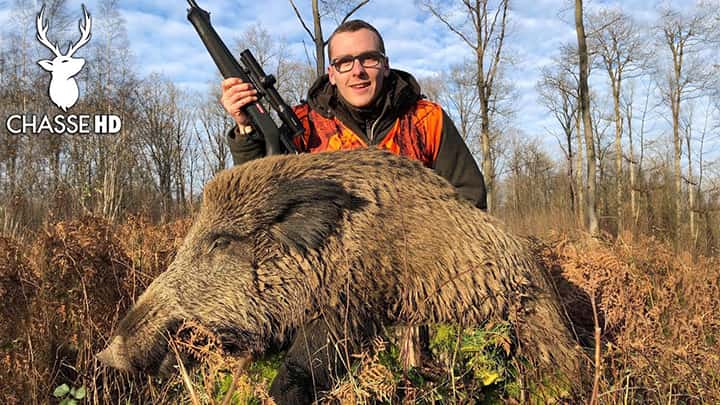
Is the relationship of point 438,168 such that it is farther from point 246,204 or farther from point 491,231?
point 246,204

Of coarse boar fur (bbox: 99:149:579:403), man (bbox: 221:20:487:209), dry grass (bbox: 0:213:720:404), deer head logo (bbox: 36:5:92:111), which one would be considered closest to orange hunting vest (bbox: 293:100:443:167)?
man (bbox: 221:20:487:209)

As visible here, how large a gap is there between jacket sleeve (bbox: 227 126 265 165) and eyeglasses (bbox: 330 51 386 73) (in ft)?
2.77

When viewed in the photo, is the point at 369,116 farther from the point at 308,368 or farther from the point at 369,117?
the point at 308,368

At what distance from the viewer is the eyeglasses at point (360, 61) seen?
3.58 m

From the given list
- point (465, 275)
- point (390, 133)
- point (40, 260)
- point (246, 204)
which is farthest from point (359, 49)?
point (40, 260)

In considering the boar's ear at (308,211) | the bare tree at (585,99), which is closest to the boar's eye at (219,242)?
the boar's ear at (308,211)

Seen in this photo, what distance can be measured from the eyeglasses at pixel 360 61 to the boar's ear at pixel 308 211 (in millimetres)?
1497

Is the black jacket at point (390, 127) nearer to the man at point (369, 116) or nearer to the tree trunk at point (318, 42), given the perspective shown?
the man at point (369, 116)

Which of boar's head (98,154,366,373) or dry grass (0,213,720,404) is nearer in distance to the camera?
dry grass (0,213,720,404)

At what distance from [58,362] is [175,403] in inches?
40.8

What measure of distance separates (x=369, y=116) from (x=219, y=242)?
1.77 metres

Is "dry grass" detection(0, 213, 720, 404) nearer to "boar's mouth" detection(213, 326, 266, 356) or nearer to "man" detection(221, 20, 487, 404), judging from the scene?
"boar's mouth" detection(213, 326, 266, 356)

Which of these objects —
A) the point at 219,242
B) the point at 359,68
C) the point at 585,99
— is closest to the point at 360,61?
the point at 359,68

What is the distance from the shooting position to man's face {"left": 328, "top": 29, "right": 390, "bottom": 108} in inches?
141
